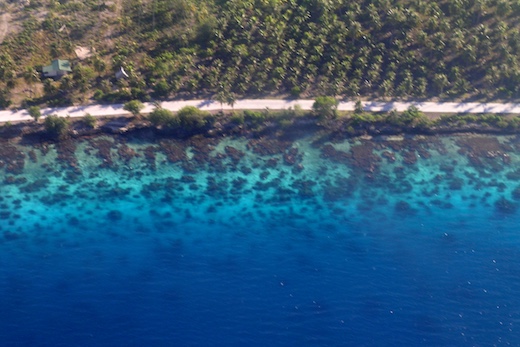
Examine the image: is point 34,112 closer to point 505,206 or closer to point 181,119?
point 181,119

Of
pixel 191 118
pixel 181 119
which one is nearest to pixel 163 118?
pixel 181 119

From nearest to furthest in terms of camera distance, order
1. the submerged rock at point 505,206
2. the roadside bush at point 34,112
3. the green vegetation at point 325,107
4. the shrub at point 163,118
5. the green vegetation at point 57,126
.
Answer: the submerged rock at point 505,206 < the green vegetation at point 57,126 < the roadside bush at point 34,112 < the shrub at point 163,118 < the green vegetation at point 325,107

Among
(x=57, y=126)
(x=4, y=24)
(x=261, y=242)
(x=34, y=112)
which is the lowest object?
(x=261, y=242)

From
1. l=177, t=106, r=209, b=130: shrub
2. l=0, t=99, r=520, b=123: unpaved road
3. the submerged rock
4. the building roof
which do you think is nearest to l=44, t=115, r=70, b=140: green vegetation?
l=0, t=99, r=520, b=123: unpaved road

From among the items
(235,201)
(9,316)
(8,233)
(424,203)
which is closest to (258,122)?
(235,201)

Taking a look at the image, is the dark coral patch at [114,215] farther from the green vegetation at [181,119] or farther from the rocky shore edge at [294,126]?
the green vegetation at [181,119]

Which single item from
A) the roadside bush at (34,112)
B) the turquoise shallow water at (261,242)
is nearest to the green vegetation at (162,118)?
the turquoise shallow water at (261,242)
